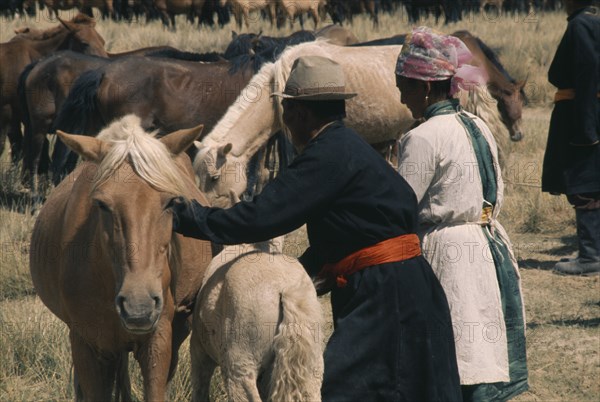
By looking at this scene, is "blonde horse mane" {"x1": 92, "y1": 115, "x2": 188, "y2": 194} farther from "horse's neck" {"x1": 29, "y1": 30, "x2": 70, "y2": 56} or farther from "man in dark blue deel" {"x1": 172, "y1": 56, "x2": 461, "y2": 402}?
"horse's neck" {"x1": 29, "y1": 30, "x2": 70, "y2": 56}

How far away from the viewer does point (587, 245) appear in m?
7.85

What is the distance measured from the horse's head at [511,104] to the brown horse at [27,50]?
5.93 metres

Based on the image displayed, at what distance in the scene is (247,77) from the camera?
31.8ft

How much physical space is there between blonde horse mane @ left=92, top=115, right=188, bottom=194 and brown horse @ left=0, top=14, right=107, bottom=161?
367 inches

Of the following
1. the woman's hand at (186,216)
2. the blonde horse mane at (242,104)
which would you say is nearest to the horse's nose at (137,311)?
the woman's hand at (186,216)

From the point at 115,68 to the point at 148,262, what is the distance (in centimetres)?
678

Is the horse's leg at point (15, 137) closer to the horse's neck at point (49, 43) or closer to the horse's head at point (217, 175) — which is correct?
the horse's neck at point (49, 43)

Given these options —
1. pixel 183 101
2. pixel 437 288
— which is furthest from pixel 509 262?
pixel 183 101

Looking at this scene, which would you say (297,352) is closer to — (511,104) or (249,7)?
(511,104)

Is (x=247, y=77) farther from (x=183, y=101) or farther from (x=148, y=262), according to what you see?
(x=148, y=262)

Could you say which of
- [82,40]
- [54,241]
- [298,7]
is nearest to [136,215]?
[54,241]

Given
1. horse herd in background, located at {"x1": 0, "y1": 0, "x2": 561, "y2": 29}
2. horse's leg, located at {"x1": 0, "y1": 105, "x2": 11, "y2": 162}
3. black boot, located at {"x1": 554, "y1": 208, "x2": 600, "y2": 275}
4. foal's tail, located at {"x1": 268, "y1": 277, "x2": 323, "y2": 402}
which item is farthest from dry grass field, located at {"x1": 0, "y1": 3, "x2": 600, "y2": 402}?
horse herd in background, located at {"x1": 0, "y1": 0, "x2": 561, "y2": 29}

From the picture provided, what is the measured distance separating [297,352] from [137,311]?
603 millimetres

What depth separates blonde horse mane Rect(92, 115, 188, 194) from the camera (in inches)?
129
